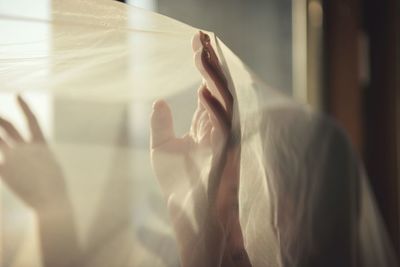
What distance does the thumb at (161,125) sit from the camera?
470 mm

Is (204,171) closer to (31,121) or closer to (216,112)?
(216,112)

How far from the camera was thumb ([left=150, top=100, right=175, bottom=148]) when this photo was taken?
470 mm

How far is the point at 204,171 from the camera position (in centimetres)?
45

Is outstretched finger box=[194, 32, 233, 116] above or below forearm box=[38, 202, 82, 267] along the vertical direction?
above

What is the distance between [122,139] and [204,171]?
15 cm

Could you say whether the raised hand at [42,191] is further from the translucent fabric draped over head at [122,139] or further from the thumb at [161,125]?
the thumb at [161,125]

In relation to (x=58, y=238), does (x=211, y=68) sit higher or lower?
higher

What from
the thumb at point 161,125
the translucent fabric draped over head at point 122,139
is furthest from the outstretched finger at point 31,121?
the thumb at point 161,125

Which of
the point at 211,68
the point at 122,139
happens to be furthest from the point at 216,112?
the point at 122,139

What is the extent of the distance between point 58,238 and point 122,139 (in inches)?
6.2

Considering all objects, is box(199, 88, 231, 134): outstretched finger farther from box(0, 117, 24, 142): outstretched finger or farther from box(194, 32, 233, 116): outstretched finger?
box(0, 117, 24, 142): outstretched finger

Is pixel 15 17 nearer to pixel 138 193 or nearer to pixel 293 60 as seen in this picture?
pixel 138 193

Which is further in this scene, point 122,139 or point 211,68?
point 122,139

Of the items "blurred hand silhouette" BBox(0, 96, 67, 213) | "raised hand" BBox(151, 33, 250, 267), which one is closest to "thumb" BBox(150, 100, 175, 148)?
"raised hand" BBox(151, 33, 250, 267)
